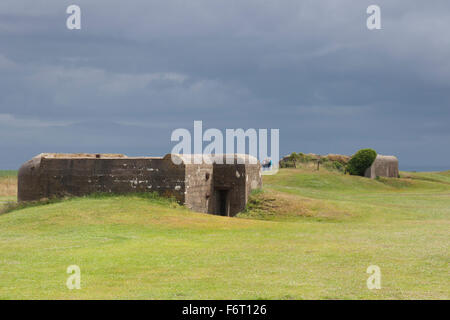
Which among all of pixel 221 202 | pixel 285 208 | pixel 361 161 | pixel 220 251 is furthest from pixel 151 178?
pixel 361 161

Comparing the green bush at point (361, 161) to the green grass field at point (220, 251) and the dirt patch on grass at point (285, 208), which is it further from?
the dirt patch on grass at point (285, 208)

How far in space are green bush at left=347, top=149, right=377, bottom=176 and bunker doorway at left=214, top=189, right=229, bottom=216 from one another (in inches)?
1105

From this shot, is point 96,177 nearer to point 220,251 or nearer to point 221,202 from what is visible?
point 221,202

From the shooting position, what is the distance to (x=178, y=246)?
15.3 metres

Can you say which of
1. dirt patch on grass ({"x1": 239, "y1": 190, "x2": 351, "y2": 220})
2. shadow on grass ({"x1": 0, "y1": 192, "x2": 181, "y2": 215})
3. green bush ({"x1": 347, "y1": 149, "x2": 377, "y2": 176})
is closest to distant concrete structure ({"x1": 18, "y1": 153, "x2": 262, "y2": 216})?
shadow on grass ({"x1": 0, "y1": 192, "x2": 181, "y2": 215})

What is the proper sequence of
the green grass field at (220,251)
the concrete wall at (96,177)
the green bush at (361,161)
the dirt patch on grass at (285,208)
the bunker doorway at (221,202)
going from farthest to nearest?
the green bush at (361,161), the bunker doorway at (221,202), the dirt patch on grass at (285,208), the concrete wall at (96,177), the green grass field at (220,251)

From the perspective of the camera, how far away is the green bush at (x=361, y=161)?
51625mm

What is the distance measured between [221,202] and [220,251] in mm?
12855

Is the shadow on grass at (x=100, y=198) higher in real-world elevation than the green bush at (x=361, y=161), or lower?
lower

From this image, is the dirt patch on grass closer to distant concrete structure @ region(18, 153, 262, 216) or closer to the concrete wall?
distant concrete structure @ region(18, 153, 262, 216)

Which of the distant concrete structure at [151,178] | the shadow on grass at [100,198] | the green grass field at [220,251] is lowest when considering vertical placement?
the green grass field at [220,251]

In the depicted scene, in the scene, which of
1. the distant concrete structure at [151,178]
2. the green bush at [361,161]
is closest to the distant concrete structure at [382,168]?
the green bush at [361,161]

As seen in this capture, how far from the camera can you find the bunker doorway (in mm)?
26906

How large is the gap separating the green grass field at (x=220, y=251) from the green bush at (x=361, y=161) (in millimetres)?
25413
